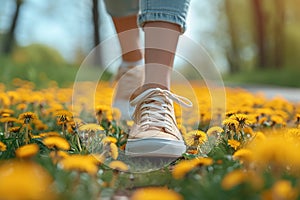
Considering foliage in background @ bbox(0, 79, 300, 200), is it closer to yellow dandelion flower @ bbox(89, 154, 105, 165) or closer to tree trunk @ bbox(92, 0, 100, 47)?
yellow dandelion flower @ bbox(89, 154, 105, 165)

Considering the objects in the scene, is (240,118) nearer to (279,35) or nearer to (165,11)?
(165,11)

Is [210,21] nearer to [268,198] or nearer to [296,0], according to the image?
[296,0]

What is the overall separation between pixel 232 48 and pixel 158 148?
89.2ft

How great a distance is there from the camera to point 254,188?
1.11 metres

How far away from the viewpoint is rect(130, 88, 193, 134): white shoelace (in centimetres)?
220

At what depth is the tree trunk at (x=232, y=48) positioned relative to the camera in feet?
86.3

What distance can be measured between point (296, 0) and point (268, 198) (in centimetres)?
2698

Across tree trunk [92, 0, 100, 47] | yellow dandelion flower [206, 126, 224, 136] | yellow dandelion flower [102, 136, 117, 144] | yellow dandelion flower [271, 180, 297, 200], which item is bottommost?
yellow dandelion flower [271, 180, 297, 200]

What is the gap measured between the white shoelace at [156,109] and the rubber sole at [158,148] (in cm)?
12

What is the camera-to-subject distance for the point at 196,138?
2.24 metres

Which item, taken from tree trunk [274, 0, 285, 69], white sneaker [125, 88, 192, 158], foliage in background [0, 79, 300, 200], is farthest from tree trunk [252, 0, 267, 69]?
white sneaker [125, 88, 192, 158]

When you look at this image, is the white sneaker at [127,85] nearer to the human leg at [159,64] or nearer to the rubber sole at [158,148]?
the human leg at [159,64]

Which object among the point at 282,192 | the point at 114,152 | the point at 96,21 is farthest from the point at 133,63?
the point at 96,21

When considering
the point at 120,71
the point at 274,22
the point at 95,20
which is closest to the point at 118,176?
the point at 120,71
